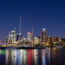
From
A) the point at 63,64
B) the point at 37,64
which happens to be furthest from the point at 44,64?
the point at 63,64

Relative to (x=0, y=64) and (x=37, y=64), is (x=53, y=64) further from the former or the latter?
(x=0, y=64)

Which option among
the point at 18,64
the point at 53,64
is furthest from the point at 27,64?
the point at 53,64

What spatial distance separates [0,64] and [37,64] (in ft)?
26.4

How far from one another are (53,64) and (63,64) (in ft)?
7.11

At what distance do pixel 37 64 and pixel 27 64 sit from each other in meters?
2.13

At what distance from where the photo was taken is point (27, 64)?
→ 38188 mm

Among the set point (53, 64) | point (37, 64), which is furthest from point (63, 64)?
point (37, 64)

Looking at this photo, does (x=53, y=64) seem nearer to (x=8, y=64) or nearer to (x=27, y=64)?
(x=27, y=64)

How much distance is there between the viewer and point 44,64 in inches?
1497

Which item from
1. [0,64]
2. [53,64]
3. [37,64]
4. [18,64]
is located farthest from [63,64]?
[0,64]

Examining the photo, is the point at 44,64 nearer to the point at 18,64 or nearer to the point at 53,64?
the point at 53,64

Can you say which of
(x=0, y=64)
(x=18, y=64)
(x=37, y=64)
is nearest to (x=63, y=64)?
(x=37, y=64)

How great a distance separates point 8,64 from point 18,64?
228cm

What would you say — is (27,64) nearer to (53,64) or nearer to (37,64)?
(37,64)
